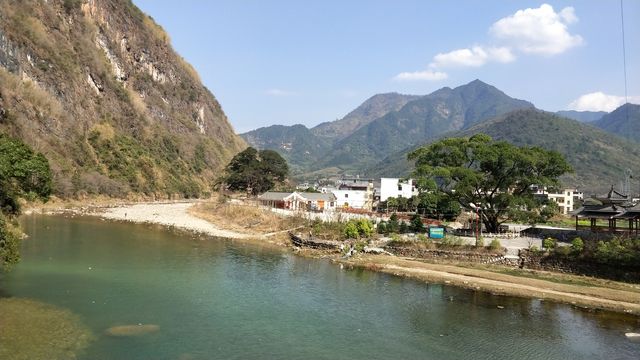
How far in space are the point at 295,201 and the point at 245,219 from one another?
1490 cm

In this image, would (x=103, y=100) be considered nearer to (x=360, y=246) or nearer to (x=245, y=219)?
(x=245, y=219)

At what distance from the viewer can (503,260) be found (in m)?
39.3

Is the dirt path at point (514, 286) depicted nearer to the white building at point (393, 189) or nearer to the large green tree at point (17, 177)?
the large green tree at point (17, 177)

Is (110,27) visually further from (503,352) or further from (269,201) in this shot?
(503,352)

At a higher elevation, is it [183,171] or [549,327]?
[183,171]

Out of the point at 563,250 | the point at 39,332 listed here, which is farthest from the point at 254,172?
the point at 39,332

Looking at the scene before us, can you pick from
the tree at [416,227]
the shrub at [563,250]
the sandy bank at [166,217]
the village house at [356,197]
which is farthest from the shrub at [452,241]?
the village house at [356,197]

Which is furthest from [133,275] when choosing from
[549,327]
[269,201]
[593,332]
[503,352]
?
[269,201]

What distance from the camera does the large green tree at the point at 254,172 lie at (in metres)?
98.2

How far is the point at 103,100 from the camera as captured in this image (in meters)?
109

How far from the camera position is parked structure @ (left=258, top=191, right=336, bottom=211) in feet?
259

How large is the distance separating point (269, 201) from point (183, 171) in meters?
48.5

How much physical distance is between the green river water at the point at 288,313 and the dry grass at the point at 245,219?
63.5ft

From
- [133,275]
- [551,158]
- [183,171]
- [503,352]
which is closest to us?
[503,352]
